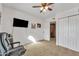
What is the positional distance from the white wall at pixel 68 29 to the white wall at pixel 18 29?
967mm

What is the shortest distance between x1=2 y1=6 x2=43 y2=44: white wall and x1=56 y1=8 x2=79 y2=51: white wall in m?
0.97

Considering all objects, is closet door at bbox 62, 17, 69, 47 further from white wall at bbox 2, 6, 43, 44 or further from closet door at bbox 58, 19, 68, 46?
white wall at bbox 2, 6, 43, 44

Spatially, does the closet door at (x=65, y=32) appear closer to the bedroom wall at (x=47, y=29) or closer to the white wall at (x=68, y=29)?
the white wall at (x=68, y=29)

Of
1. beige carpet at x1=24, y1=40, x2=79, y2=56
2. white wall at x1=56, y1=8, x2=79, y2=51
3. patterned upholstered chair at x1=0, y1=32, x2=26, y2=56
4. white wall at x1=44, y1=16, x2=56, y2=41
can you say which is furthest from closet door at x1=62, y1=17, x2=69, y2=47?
patterned upholstered chair at x1=0, y1=32, x2=26, y2=56

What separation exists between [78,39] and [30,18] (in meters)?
1.92

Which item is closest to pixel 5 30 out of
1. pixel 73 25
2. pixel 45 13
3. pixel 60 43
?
pixel 45 13

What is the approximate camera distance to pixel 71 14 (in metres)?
3.38

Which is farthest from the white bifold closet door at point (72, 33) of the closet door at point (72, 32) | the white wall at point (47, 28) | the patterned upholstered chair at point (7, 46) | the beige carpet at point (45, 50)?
the patterned upholstered chair at point (7, 46)

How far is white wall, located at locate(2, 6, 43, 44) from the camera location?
2479 millimetres

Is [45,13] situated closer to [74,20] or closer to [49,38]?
[49,38]

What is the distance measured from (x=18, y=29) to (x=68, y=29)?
2.03 m

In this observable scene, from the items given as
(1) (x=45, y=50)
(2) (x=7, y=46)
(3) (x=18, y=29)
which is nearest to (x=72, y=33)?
(1) (x=45, y=50)

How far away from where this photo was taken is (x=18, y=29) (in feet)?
8.57

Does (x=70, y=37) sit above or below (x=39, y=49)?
above
